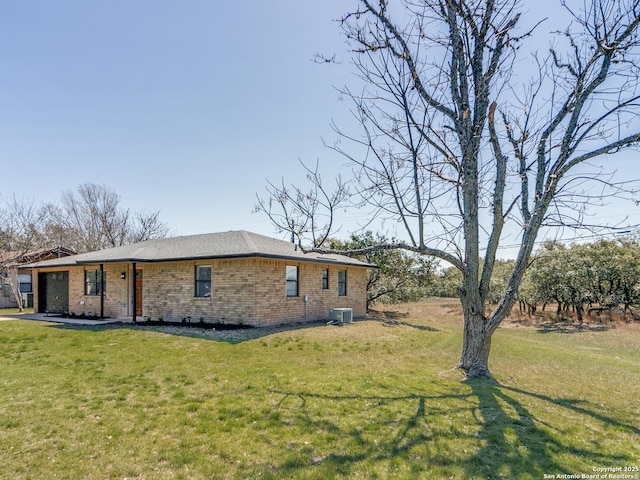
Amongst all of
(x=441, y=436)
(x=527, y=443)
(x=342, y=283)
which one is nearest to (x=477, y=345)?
(x=527, y=443)

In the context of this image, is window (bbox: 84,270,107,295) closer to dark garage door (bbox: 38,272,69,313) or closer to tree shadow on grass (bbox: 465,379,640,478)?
dark garage door (bbox: 38,272,69,313)

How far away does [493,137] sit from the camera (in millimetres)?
6996

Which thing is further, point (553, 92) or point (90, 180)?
point (90, 180)

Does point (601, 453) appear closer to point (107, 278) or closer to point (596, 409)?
point (596, 409)

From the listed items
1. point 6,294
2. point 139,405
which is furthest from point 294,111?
point 6,294

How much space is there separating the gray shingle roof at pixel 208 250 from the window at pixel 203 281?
0.62 meters

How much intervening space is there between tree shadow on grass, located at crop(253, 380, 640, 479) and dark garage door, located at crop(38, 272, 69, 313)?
1676 centimetres

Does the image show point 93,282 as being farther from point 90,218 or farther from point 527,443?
point 90,218

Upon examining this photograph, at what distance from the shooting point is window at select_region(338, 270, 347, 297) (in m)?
17.4

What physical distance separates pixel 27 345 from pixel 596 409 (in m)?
12.1

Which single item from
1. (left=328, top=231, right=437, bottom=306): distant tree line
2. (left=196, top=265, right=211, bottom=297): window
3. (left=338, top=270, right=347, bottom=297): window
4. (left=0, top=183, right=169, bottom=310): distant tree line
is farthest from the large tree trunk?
(left=0, top=183, right=169, bottom=310): distant tree line

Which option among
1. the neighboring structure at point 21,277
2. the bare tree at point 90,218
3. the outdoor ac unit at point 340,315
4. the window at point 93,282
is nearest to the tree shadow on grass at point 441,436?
the outdoor ac unit at point 340,315

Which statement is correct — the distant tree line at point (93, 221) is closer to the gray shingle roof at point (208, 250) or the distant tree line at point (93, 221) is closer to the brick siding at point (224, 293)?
the gray shingle roof at point (208, 250)

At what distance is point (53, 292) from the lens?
18453mm
